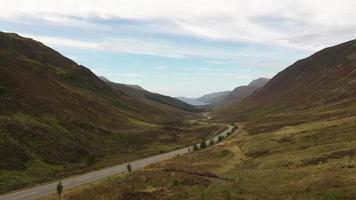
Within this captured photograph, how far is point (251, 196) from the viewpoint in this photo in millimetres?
35719

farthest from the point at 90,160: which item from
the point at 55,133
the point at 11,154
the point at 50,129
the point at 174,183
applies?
the point at 174,183

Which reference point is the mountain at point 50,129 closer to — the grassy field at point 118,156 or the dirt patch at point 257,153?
the grassy field at point 118,156

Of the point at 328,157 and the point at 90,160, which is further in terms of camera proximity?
the point at 90,160

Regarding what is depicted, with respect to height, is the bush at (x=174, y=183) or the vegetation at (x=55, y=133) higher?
the vegetation at (x=55, y=133)

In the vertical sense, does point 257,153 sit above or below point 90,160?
below

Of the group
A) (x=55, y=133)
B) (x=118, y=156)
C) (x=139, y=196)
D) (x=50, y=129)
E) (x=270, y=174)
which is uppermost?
(x=50, y=129)

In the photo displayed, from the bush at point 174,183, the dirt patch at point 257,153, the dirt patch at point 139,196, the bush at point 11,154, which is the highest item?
the bush at point 11,154

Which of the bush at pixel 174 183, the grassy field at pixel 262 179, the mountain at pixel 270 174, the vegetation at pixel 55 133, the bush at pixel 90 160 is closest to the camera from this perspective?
the grassy field at pixel 262 179

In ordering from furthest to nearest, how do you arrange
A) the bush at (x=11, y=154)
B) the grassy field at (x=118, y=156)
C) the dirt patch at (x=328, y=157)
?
the bush at (x=11, y=154)
the grassy field at (x=118, y=156)
the dirt patch at (x=328, y=157)

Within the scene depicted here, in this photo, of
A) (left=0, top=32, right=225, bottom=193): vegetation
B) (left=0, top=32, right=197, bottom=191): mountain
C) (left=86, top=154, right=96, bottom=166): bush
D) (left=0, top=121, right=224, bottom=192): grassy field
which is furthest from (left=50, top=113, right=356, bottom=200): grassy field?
(left=86, top=154, right=96, bottom=166): bush

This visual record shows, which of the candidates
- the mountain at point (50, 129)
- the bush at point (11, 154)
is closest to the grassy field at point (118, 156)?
the mountain at point (50, 129)

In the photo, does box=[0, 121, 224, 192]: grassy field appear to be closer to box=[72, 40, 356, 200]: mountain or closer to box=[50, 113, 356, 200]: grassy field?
box=[72, 40, 356, 200]: mountain

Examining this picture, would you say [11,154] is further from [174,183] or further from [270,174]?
[270,174]

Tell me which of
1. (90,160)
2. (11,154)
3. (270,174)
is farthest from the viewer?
(90,160)
